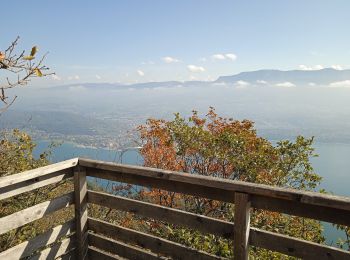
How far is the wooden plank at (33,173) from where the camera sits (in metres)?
3.34

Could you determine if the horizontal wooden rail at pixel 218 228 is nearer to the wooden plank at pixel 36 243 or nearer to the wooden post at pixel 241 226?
the wooden post at pixel 241 226

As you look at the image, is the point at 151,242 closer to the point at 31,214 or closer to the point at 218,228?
the point at 218,228

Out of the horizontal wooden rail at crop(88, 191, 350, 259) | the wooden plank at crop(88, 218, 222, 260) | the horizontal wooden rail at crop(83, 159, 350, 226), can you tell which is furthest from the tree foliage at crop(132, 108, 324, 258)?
the horizontal wooden rail at crop(83, 159, 350, 226)

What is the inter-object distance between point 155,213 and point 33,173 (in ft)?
4.34

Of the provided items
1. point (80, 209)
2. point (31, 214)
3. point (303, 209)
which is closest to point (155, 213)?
point (80, 209)

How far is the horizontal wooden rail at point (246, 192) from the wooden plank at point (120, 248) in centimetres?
77

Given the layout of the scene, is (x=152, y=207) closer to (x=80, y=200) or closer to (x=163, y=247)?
(x=163, y=247)

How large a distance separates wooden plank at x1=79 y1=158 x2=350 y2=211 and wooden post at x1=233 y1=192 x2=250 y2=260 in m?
0.08

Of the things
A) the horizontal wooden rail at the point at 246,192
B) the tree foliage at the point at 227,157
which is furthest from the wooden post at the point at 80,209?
the tree foliage at the point at 227,157

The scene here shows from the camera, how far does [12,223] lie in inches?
137

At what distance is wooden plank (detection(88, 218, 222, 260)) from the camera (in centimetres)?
349

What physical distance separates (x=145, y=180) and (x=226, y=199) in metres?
0.98

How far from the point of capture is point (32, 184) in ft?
12.1

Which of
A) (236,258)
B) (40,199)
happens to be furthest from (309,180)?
(236,258)
